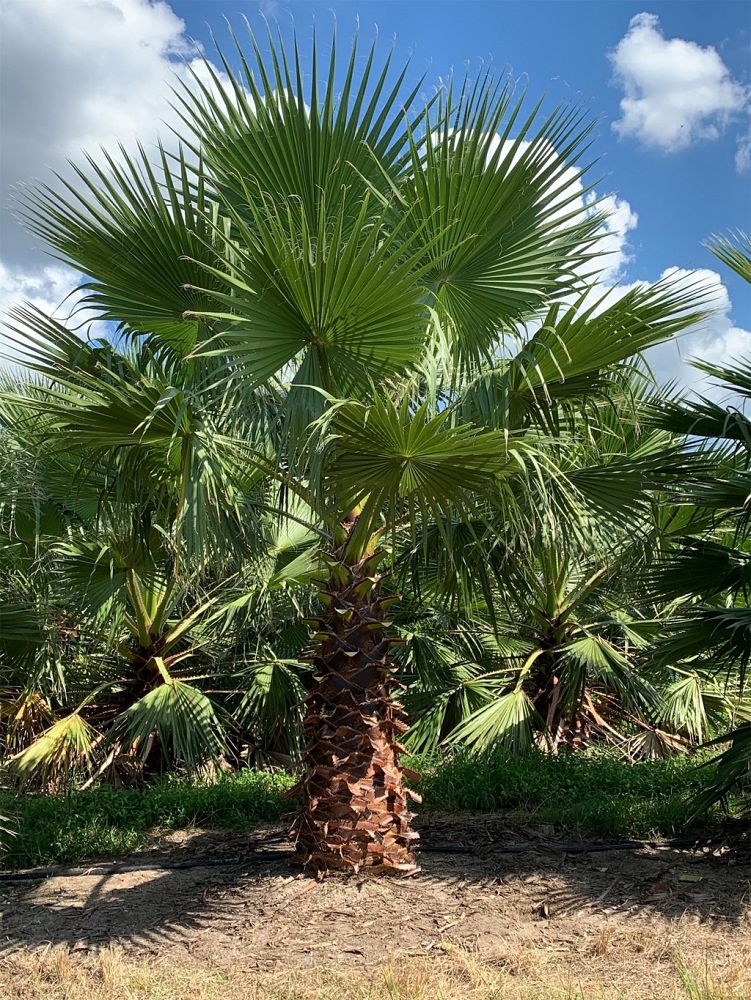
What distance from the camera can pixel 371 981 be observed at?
152 inches

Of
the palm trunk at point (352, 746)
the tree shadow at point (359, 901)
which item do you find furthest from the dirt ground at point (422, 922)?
the palm trunk at point (352, 746)

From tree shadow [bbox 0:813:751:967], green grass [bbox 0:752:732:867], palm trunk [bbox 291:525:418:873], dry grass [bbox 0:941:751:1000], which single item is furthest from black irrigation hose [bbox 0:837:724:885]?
dry grass [bbox 0:941:751:1000]

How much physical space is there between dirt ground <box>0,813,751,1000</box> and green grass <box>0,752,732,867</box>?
0.54 meters

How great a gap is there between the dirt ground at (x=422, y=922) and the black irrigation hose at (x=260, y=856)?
24 millimetres

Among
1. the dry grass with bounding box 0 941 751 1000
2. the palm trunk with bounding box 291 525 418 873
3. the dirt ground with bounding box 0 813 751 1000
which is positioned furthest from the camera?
the palm trunk with bounding box 291 525 418 873

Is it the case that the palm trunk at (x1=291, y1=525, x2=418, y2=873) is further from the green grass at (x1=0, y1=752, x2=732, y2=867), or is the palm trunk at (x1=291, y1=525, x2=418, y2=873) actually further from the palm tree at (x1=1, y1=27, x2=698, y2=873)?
the green grass at (x1=0, y1=752, x2=732, y2=867)

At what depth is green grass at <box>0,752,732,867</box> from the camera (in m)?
6.29

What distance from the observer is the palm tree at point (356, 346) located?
4457 millimetres

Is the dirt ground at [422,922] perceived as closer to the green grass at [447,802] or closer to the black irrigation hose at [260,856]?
the black irrigation hose at [260,856]

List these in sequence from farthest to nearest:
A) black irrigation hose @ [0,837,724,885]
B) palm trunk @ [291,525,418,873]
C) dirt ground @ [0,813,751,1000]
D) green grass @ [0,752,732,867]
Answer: green grass @ [0,752,732,867]
black irrigation hose @ [0,837,724,885]
palm trunk @ [291,525,418,873]
dirt ground @ [0,813,751,1000]

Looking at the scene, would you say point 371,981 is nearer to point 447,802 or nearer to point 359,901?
point 359,901

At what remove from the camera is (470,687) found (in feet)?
28.1

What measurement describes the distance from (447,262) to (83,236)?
2.12 metres

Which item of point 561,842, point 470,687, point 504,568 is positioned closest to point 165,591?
point 470,687
